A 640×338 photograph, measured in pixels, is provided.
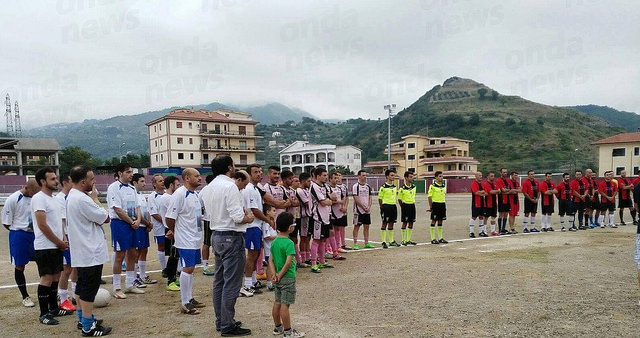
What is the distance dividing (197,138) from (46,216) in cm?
6557

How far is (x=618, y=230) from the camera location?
42.8 feet

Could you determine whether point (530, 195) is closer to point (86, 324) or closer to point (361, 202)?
point (361, 202)

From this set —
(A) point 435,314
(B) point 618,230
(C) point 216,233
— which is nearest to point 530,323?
(A) point 435,314

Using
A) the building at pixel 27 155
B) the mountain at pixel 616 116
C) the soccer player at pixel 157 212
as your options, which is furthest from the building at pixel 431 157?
the mountain at pixel 616 116

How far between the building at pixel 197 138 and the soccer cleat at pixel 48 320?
2513 inches

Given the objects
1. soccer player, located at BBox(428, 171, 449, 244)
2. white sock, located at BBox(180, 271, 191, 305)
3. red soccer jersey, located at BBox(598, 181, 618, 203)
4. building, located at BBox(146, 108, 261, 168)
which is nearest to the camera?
white sock, located at BBox(180, 271, 191, 305)

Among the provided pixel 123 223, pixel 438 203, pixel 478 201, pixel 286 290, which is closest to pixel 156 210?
pixel 123 223

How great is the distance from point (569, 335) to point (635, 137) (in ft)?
205

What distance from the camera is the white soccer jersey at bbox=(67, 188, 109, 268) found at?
479 cm

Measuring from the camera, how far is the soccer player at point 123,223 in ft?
21.1

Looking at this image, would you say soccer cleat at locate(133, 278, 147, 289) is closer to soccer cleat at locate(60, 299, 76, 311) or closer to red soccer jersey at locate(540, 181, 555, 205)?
soccer cleat at locate(60, 299, 76, 311)

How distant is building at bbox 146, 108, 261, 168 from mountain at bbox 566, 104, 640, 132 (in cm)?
12700

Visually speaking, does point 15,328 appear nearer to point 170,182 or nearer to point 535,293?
point 170,182

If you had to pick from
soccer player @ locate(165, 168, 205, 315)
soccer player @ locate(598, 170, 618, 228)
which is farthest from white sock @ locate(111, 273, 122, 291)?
soccer player @ locate(598, 170, 618, 228)
